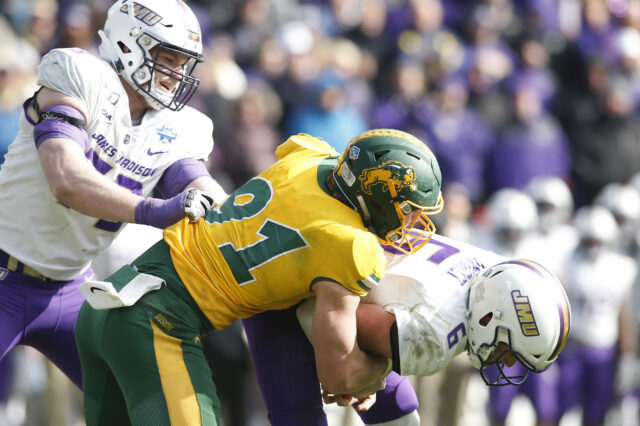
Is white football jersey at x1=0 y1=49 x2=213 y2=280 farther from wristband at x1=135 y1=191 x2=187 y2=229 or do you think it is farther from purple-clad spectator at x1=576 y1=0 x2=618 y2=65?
purple-clad spectator at x1=576 y1=0 x2=618 y2=65

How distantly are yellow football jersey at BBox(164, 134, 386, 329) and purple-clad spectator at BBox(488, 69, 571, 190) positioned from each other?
5.49m

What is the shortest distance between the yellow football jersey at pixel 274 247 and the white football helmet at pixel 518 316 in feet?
1.58

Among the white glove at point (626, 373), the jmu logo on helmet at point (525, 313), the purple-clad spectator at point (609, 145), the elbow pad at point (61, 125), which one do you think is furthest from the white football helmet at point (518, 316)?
the purple-clad spectator at point (609, 145)

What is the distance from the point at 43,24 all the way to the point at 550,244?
459cm

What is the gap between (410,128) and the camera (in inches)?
360

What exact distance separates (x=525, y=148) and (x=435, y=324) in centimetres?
574

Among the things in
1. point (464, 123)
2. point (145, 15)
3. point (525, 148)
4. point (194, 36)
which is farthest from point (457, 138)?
point (145, 15)

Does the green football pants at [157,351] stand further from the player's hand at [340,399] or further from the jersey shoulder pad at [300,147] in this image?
the jersey shoulder pad at [300,147]

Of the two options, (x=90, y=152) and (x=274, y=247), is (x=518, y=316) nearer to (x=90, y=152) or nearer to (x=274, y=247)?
(x=274, y=247)

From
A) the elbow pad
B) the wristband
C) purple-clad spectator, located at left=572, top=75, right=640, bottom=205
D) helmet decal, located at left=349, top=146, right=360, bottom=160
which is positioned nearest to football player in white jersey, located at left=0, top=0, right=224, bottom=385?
the elbow pad

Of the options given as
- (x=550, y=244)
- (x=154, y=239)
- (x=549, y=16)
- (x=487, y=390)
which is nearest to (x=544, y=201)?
(x=550, y=244)

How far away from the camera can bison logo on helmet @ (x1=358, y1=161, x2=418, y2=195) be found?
13.0 feet

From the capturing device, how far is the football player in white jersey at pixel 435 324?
400 cm

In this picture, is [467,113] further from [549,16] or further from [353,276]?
[353,276]
